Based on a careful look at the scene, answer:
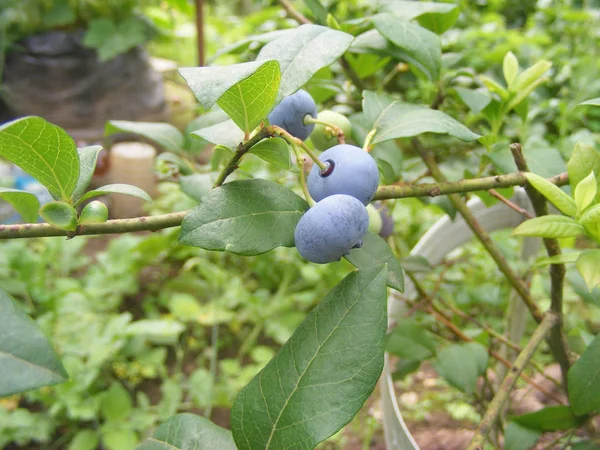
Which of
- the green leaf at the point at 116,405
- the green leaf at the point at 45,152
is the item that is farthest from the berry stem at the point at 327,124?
the green leaf at the point at 116,405

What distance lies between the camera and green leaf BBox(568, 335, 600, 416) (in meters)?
0.57

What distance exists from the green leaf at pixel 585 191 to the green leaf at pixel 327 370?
23cm

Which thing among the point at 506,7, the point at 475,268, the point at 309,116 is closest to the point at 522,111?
the point at 309,116

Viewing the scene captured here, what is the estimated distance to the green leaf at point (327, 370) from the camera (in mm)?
389

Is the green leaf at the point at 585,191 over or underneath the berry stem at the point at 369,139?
underneath

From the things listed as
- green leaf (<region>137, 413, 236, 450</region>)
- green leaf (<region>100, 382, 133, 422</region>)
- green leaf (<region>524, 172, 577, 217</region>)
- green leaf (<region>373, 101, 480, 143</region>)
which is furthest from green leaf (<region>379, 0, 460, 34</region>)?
green leaf (<region>100, 382, 133, 422</region>)

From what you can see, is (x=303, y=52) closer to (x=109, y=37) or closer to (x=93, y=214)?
(x=93, y=214)

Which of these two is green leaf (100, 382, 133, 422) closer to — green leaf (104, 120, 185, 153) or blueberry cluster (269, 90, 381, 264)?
green leaf (104, 120, 185, 153)

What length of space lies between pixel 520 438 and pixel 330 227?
49cm

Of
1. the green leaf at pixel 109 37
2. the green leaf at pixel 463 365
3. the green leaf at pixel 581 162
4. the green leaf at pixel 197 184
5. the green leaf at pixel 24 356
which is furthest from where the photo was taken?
the green leaf at pixel 109 37

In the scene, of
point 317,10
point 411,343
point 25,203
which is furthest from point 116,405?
point 317,10

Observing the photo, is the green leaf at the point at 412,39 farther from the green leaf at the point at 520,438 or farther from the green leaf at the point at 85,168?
the green leaf at the point at 520,438

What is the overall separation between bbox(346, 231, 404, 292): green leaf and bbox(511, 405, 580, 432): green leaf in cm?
36

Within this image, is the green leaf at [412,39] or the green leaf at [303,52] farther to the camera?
the green leaf at [412,39]
